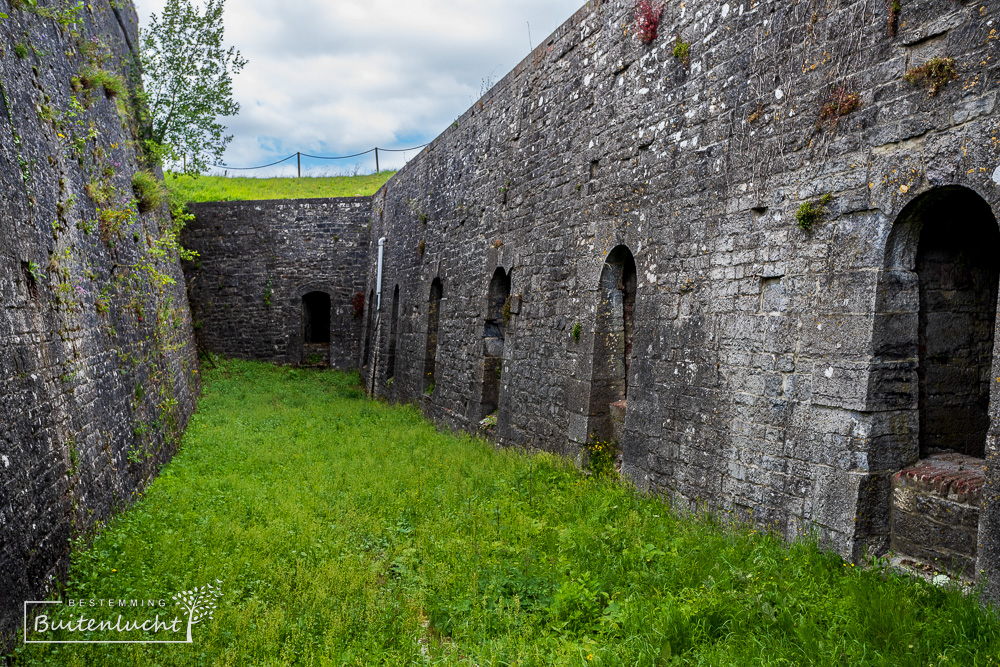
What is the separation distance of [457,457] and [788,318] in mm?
→ 4801

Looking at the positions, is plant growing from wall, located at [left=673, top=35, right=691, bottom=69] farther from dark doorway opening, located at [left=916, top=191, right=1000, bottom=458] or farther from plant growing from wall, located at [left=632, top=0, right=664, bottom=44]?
dark doorway opening, located at [left=916, top=191, right=1000, bottom=458]

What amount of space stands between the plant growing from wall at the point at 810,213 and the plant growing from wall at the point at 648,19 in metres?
2.98

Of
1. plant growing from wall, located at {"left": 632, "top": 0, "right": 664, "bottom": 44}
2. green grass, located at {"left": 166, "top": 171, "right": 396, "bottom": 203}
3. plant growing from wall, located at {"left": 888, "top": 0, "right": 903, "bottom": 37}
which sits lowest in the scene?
plant growing from wall, located at {"left": 888, "top": 0, "right": 903, "bottom": 37}

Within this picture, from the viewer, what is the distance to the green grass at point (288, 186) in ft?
Answer: 88.5

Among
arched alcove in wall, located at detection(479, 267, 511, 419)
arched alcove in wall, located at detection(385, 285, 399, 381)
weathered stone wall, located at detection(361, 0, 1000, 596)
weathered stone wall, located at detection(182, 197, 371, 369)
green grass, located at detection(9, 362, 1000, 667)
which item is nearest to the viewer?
green grass, located at detection(9, 362, 1000, 667)

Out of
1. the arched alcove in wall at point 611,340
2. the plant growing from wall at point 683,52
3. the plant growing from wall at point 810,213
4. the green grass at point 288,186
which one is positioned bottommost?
the arched alcove in wall at point 611,340

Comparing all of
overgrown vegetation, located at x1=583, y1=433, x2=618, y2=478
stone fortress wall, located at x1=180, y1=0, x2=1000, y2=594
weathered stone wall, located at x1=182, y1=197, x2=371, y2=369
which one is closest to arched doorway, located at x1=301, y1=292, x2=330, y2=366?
weathered stone wall, located at x1=182, y1=197, x2=371, y2=369

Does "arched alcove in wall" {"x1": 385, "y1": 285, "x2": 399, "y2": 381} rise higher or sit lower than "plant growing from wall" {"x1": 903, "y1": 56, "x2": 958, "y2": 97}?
lower

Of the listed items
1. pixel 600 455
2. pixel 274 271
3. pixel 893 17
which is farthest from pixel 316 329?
pixel 893 17

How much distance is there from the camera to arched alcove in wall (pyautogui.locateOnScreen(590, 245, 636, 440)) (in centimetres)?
Answer: 758

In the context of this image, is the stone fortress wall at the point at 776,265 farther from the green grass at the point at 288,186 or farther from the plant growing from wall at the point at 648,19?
the green grass at the point at 288,186

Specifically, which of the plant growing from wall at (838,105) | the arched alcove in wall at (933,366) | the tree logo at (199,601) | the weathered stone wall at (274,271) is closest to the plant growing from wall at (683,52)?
the plant growing from wall at (838,105)

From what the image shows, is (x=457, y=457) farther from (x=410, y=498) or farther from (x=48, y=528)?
(x=48, y=528)

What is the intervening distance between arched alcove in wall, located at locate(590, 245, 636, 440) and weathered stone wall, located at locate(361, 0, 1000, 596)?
115mm
